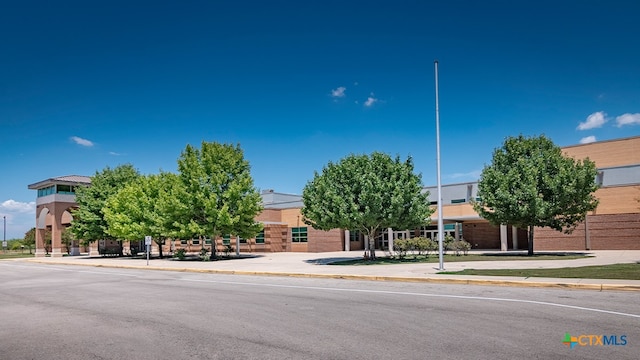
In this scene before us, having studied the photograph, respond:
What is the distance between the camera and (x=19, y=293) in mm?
16703

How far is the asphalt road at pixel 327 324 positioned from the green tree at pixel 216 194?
21.4m

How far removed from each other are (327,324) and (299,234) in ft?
145

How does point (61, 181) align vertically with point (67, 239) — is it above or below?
above

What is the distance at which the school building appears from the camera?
126 ft

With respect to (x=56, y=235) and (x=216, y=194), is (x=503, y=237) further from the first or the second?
(x=56, y=235)

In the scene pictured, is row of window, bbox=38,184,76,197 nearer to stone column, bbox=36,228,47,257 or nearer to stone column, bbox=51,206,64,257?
stone column, bbox=51,206,64,257

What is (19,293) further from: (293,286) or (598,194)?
(598,194)

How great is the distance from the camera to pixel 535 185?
100 ft

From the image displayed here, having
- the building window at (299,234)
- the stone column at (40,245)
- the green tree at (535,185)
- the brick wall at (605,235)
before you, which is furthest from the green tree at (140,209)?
the brick wall at (605,235)

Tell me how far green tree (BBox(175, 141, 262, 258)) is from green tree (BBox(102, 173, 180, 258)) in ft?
10.5

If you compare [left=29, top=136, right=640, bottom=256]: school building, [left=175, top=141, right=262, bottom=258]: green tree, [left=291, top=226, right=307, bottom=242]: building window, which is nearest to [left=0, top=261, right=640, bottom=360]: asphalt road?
[left=175, top=141, right=262, bottom=258]: green tree

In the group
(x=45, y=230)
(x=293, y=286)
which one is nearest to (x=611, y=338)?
(x=293, y=286)

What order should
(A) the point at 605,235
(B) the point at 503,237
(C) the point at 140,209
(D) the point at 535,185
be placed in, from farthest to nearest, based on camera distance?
(C) the point at 140,209 < (B) the point at 503,237 < (A) the point at 605,235 < (D) the point at 535,185

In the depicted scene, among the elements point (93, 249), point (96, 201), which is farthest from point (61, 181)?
point (96, 201)
